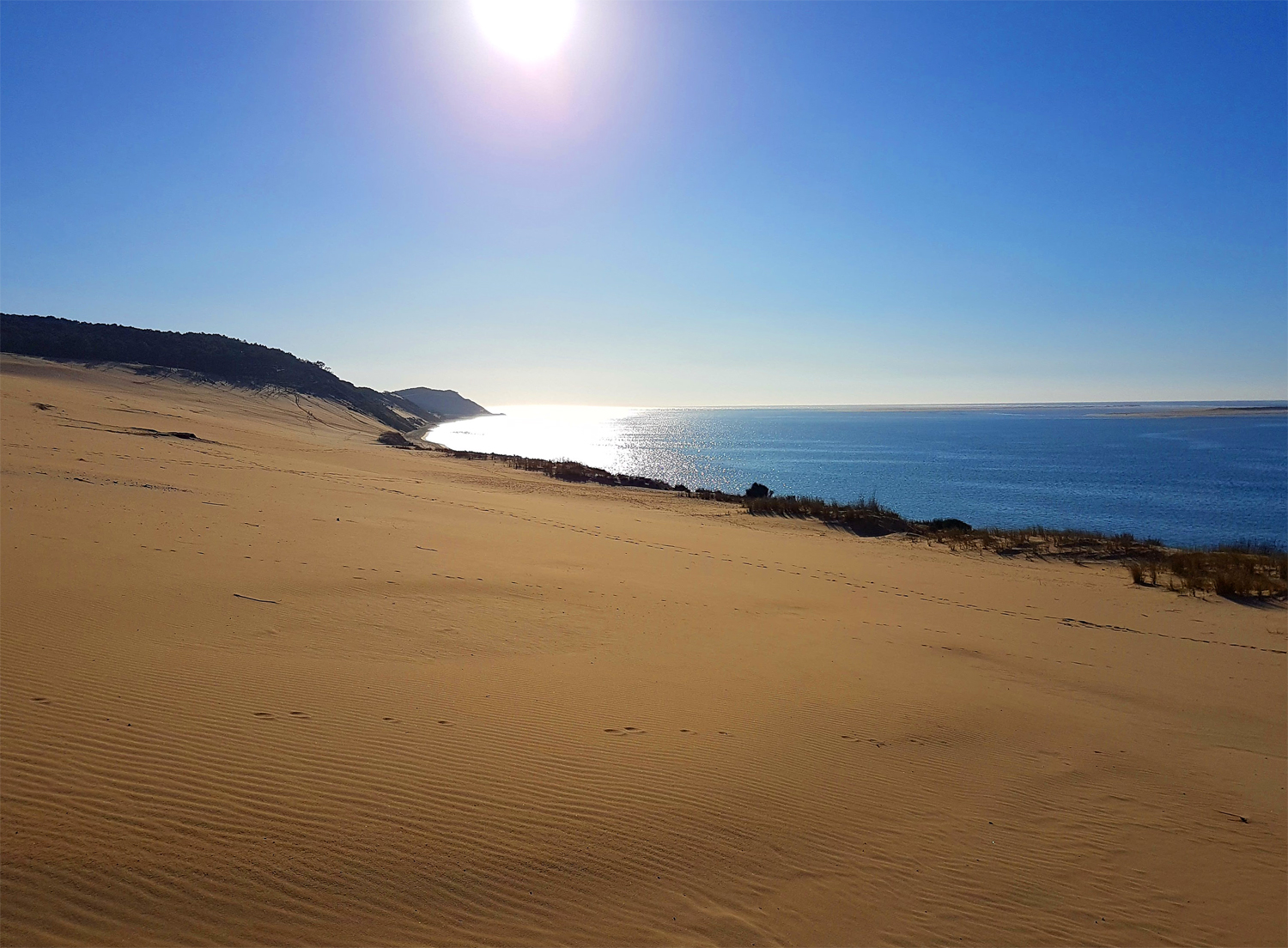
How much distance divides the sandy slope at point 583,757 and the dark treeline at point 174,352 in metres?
61.2

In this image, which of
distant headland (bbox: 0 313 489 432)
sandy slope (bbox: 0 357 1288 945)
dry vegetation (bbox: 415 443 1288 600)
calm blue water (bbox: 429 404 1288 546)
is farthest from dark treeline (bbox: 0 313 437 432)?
sandy slope (bbox: 0 357 1288 945)

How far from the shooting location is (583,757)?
5344mm

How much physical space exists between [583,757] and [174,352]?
77.1m

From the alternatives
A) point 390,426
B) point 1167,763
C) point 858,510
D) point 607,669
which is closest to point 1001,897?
point 1167,763

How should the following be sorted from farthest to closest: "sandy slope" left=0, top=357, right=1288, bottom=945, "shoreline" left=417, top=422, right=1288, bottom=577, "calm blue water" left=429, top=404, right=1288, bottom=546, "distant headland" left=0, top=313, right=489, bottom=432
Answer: "distant headland" left=0, top=313, right=489, bottom=432, "calm blue water" left=429, top=404, right=1288, bottom=546, "shoreline" left=417, top=422, right=1288, bottom=577, "sandy slope" left=0, top=357, right=1288, bottom=945

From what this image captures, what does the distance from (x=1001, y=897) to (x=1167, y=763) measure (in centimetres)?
335

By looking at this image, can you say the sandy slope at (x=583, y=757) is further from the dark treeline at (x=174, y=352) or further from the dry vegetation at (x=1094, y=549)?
the dark treeline at (x=174, y=352)

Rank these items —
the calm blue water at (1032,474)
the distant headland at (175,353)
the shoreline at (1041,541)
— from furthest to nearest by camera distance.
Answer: the distant headland at (175,353), the calm blue water at (1032,474), the shoreline at (1041,541)

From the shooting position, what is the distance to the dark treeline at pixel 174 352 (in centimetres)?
6125

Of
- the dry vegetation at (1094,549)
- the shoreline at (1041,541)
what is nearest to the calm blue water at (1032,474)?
the shoreline at (1041,541)

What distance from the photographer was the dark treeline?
61.2 metres

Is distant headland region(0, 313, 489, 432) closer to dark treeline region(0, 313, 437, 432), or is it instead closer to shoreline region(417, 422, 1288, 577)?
dark treeline region(0, 313, 437, 432)

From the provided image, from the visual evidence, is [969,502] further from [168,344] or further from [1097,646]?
[168,344]

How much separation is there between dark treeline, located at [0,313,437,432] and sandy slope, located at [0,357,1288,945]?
201 feet
